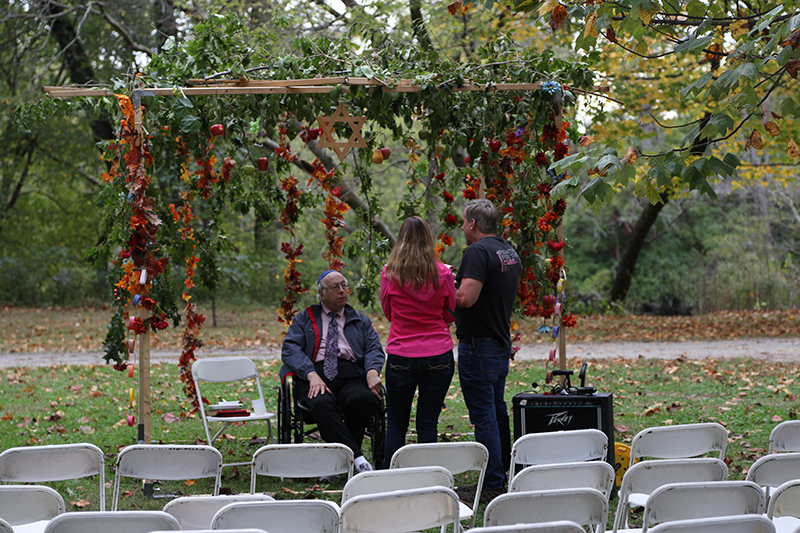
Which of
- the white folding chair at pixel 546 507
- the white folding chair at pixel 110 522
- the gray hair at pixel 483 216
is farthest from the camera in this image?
the gray hair at pixel 483 216

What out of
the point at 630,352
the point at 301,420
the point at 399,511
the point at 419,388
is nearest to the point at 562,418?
the point at 419,388

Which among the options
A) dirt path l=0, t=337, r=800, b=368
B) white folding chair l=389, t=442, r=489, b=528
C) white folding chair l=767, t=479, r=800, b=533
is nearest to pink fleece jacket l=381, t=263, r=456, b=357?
white folding chair l=389, t=442, r=489, b=528

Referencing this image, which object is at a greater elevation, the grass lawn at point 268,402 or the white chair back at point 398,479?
the white chair back at point 398,479

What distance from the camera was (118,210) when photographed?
5008 millimetres

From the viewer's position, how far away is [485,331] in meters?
4.52

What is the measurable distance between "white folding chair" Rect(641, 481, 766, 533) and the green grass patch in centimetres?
242

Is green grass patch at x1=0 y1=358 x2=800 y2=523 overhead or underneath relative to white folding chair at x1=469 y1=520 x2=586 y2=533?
underneath

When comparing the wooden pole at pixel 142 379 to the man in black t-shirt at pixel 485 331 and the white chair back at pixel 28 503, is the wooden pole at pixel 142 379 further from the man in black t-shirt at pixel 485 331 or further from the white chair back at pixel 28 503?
the man in black t-shirt at pixel 485 331

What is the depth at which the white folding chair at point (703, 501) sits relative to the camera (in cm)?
267

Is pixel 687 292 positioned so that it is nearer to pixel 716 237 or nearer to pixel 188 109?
pixel 716 237

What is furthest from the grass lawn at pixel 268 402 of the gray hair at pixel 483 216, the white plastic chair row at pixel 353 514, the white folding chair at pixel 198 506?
the white plastic chair row at pixel 353 514

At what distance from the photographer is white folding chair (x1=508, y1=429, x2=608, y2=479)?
3574 mm

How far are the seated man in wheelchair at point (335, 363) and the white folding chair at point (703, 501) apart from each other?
2544 millimetres

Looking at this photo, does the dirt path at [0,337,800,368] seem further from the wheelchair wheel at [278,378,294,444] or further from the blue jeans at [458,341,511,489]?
the blue jeans at [458,341,511,489]
